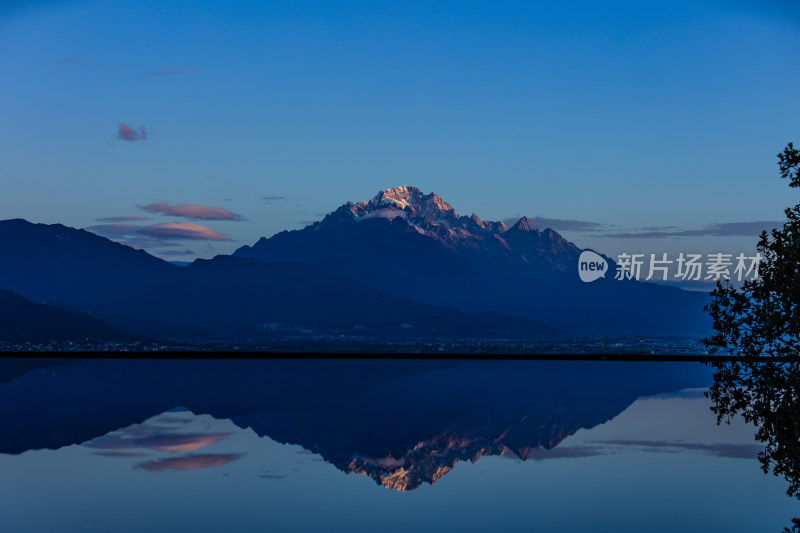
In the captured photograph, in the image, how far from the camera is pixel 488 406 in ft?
146

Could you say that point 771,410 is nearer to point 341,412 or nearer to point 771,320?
point 771,320

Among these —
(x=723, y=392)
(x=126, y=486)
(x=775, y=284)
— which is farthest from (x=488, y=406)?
(x=126, y=486)

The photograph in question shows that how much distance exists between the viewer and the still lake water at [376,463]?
760 inches

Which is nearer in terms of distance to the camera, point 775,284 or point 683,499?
point 683,499

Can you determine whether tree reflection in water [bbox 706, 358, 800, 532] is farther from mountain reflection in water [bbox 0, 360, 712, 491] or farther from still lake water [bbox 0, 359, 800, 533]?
mountain reflection in water [bbox 0, 360, 712, 491]

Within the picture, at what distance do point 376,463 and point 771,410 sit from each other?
22183 mm

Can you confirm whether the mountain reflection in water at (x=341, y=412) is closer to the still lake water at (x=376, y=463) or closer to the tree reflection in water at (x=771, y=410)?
the still lake water at (x=376, y=463)

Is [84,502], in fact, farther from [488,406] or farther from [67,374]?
[67,374]

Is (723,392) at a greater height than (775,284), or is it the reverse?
(775,284)

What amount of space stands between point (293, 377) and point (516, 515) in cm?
5273

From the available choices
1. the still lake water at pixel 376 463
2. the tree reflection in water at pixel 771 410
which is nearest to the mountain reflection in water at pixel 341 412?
the still lake water at pixel 376 463

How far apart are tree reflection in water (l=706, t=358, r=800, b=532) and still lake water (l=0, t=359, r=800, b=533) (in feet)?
2.18

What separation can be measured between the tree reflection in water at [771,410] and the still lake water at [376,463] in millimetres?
665

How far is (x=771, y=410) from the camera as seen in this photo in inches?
1594
